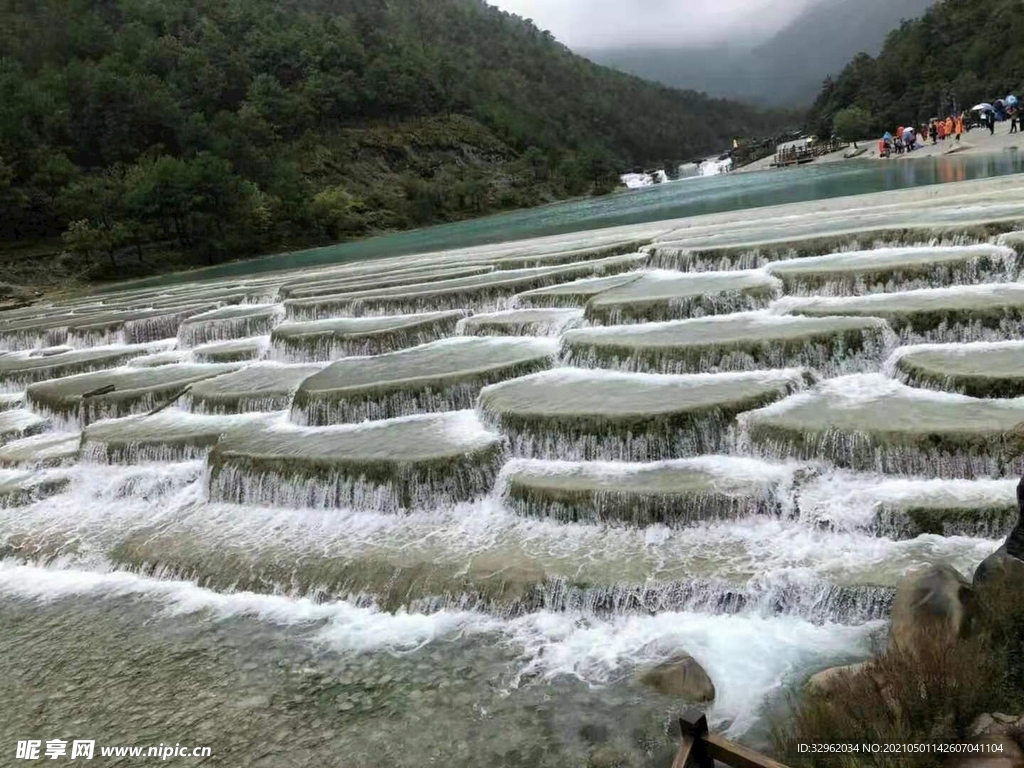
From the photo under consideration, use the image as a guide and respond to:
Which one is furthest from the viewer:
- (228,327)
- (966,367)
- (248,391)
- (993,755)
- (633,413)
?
(228,327)

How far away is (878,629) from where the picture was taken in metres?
4.86

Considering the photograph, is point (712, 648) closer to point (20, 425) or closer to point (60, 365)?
point (20, 425)

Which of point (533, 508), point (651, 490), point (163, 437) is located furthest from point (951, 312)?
point (163, 437)

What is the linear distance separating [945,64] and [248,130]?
226 ft

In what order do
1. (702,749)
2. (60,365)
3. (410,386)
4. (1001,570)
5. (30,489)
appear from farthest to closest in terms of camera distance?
(60,365), (30,489), (410,386), (1001,570), (702,749)

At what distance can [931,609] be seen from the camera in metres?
4.19

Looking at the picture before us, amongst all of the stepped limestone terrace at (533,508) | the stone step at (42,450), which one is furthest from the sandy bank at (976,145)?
the stone step at (42,450)

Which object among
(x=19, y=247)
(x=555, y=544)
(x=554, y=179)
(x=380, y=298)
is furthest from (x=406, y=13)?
(x=555, y=544)

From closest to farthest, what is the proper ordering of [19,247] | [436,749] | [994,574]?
1. [994,574]
2. [436,749]
3. [19,247]

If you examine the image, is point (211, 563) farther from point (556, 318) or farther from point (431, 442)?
point (556, 318)

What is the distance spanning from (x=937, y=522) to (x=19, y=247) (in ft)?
161

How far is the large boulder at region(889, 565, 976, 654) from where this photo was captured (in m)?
3.92

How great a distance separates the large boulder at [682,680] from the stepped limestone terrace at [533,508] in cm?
9

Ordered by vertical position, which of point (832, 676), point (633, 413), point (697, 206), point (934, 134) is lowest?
point (832, 676)
